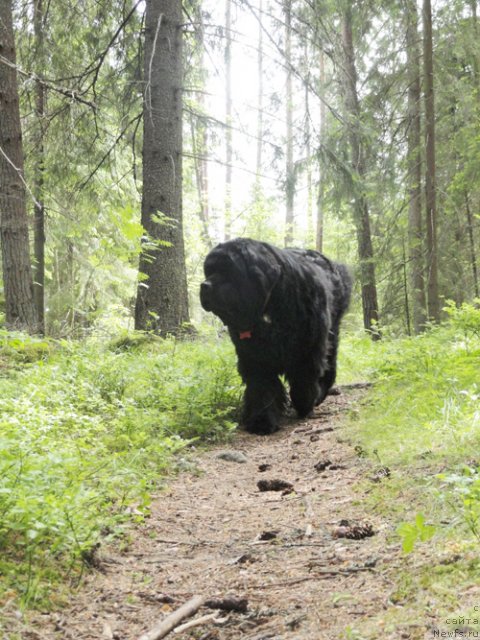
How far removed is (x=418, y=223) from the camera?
13.2m

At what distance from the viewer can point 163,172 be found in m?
8.59

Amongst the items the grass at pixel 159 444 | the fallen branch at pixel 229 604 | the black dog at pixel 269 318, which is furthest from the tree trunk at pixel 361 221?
the fallen branch at pixel 229 604

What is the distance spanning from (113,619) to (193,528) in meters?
1.02

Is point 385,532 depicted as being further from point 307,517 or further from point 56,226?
point 56,226

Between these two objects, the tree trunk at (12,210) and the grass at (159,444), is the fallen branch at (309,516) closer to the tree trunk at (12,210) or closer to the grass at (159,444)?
the grass at (159,444)

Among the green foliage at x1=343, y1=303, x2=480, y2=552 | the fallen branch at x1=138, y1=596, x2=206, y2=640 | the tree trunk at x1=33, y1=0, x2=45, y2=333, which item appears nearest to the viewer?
the fallen branch at x1=138, y1=596, x2=206, y2=640

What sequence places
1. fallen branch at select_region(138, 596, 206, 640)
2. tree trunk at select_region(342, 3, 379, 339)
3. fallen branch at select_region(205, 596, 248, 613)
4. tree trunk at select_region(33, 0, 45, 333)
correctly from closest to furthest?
fallen branch at select_region(138, 596, 206, 640) < fallen branch at select_region(205, 596, 248, 613) < tree trunk at select_region(33, 0, 45, 333) < tree trunk at select_region(342, 3, 379, 339)

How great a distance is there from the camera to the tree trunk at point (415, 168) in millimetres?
11977

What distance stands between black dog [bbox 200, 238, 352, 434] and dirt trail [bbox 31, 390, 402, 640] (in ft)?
5.36

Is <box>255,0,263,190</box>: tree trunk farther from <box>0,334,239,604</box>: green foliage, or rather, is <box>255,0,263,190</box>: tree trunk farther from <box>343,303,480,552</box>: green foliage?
<box>343,303,480,552</box>: green foliage

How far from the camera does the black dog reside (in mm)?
5414

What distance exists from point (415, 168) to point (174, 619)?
12.1m

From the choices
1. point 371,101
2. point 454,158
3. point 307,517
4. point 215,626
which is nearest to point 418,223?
point 454,158

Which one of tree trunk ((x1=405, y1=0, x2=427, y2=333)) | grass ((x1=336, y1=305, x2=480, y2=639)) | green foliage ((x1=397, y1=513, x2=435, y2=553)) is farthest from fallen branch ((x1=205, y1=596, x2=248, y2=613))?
tree trunk ((x1=405, y1=0, x2=427, y2=333))
